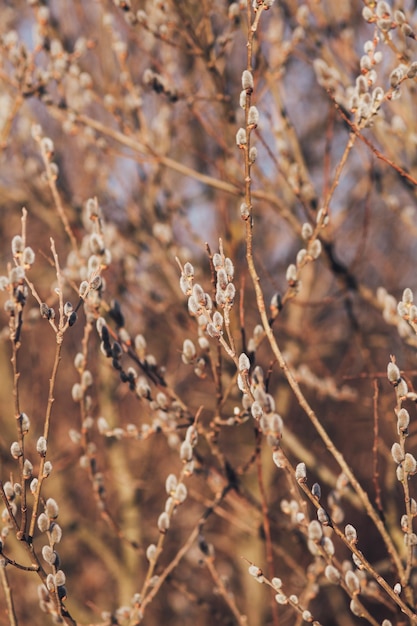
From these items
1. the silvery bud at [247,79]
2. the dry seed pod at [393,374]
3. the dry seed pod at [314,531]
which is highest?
the silvery bud at [247,79]

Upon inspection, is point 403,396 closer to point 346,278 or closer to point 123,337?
point 123,337

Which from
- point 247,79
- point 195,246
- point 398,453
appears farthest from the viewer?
point 195,246

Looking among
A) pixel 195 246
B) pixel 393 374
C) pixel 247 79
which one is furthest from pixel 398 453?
pixel 195 246

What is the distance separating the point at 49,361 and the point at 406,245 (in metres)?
4.68

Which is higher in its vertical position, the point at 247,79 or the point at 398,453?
the point at 247,79

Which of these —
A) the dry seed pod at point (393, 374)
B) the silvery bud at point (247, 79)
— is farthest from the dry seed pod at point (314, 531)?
the silvery bud at point (247, 79)

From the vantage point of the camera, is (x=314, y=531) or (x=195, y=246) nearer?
(x=314, y=531)

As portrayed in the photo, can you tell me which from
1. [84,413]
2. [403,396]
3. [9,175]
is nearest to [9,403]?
[9,175]

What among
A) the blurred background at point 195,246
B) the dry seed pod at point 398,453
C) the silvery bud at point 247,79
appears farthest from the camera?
the blurred background at point 195,246

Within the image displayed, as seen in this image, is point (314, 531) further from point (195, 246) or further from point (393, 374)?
point (195, 246)

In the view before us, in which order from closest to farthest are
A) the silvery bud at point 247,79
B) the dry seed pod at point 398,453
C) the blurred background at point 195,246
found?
1. the dry seed pod at point 398,453
2. the silvery bud at point 247,79
3. the blurred background at point 195,246

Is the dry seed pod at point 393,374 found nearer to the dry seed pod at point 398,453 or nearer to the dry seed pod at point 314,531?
the dry seed pod at point 398,453

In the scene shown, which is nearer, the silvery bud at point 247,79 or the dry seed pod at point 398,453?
the dry seed pod at point 398,453

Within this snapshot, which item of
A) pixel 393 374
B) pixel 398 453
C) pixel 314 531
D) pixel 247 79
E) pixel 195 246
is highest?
pixel 195 246
